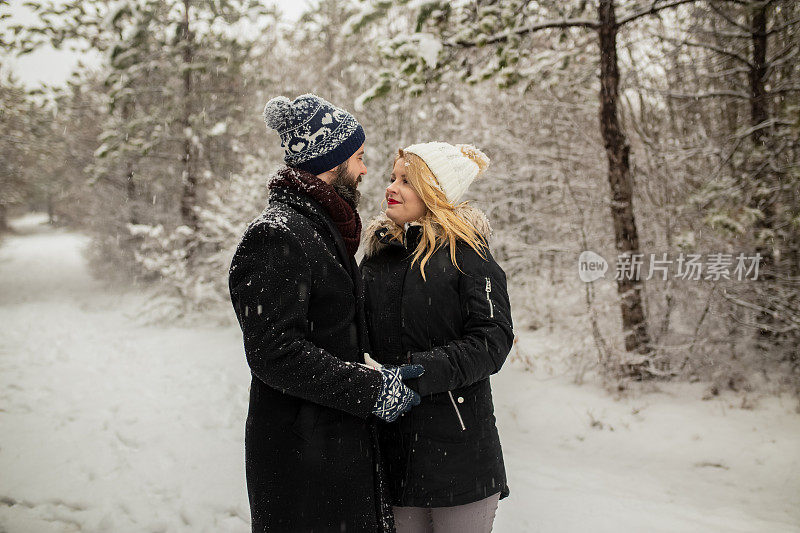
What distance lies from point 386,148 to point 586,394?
Answer: 18.7 ft

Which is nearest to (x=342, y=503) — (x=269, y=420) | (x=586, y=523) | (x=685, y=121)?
(x=269, y=420)

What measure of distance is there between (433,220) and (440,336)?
468 mm

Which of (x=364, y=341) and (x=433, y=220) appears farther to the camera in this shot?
(x=433, y=220)

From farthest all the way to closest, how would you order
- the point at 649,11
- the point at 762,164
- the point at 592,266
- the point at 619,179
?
the point at 592,266 → the point at 762,164 → the point at 619,179 → the point at 649,11

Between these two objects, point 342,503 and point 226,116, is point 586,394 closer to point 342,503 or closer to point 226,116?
point 342,503

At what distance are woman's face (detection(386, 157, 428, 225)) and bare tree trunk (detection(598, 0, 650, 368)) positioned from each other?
441cm

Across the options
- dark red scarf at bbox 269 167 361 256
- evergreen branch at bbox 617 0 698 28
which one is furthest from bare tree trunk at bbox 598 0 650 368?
dark red scarf at bbox 269 167 361 256

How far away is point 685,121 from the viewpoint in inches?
341

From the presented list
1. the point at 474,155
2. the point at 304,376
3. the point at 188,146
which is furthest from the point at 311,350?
the point at 188,146

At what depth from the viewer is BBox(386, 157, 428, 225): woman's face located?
6.69ft

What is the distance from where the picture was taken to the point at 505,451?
5.05 meters

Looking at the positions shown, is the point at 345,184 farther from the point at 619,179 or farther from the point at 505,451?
the point at 619,179

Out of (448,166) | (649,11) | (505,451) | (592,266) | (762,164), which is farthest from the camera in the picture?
(592,266)

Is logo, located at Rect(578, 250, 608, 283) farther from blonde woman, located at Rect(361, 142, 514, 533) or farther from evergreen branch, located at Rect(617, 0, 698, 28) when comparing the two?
blonde woman, located at Rect(361, 142, 514, 533)
